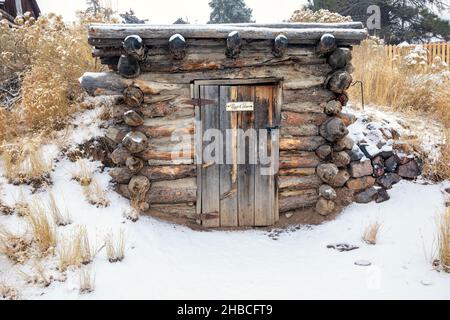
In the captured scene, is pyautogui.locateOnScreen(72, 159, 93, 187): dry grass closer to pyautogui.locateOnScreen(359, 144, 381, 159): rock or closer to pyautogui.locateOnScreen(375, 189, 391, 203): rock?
pyautogui.locateOnScreen(359, 144, 381, 159): rock

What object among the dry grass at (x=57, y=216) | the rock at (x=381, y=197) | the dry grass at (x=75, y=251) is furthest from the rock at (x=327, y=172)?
the dry grass at (x=57, y=216)

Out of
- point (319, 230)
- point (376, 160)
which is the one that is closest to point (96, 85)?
point (319, 230)

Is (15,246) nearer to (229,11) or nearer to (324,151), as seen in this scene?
(324,151)

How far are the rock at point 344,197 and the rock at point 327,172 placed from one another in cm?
33

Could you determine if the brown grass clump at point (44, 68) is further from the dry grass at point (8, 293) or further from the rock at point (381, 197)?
the rock at point (381, 197)

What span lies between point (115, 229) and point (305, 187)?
113 inches

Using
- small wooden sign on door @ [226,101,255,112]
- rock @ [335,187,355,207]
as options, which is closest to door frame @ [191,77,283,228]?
small wooden sign on door @ [226,101,255,112]

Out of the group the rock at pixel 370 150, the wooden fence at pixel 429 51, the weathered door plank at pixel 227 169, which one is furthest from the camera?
the wooden fence at pixel 429 51

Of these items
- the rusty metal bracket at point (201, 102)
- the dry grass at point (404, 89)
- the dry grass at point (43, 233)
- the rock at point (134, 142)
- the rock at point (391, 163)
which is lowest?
the dry grass at point (43, 233)

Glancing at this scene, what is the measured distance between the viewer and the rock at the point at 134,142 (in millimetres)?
5141

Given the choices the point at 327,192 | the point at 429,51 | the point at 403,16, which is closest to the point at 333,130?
the point at 327,192

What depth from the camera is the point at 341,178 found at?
5836mm

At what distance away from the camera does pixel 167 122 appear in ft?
17.7

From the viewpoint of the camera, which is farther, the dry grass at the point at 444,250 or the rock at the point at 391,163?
the rock at the point at 391,163
